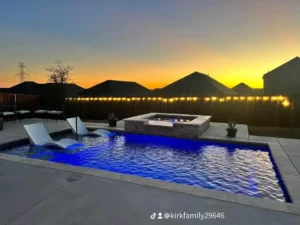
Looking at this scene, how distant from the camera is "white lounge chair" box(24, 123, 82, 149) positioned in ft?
20.4

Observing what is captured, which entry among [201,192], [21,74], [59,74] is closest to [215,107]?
[201,192]

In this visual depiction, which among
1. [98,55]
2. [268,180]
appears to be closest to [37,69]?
[98,55]

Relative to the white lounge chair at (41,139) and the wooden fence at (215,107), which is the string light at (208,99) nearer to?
the wooden fence at (215,107)

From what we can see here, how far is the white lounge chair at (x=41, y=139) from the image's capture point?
20.4 ft

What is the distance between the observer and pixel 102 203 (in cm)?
261

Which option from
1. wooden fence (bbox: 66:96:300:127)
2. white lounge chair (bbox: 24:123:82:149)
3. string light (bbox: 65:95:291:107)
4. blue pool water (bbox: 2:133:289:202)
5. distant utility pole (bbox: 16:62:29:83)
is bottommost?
blue pool water (bbox: 2:133:289:202)

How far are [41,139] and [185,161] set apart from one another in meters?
4.89

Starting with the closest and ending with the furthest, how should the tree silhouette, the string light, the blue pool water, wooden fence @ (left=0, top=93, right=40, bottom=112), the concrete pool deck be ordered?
the concrete pool deck, the blue pool water, the string light, wooden fence @ (left=0, top=93, right=40, bottom=112), the tree silhouette

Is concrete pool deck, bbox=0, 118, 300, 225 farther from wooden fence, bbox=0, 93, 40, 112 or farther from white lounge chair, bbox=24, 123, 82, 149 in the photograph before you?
wooden fence, bbox=0, 93, 40, 112

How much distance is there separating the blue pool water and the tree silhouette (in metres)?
13.1

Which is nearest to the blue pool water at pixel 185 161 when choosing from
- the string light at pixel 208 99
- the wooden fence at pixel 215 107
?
the wooden fence at pixel 215 107

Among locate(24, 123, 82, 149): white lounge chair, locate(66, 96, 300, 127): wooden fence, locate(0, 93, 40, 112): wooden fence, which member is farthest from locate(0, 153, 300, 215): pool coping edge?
locate(0, 93, 40, 112): wooden fence

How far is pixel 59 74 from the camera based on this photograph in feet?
61.4

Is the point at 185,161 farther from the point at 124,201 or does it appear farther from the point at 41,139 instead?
the point at 41,139
